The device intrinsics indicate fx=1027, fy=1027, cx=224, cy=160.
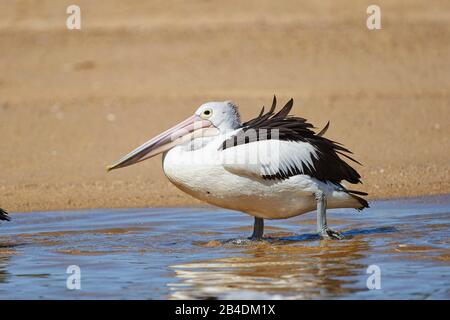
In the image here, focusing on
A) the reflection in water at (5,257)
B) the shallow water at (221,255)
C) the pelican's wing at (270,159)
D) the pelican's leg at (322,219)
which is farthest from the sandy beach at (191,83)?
the pelican's wing at (270,159)

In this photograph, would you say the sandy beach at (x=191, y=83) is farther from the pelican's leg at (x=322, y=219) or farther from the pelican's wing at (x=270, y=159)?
the pelican's wing at (x=270, y=159)

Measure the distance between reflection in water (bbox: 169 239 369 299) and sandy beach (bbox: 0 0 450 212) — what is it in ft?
8.94

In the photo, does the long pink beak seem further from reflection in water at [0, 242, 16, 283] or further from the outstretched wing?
reflection in water at [0, 242, 16, 283]

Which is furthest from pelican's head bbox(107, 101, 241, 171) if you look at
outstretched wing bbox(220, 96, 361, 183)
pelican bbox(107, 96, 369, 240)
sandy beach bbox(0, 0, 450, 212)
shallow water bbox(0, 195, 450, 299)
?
sandy beach bbox(0, 0, 450, 212)

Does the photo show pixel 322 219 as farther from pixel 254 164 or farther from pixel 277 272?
pixel 277 272

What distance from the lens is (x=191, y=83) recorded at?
15219 mm

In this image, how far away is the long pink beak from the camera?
735 centimetres

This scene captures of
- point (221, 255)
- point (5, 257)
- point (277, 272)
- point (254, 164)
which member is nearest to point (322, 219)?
point (254, 164)

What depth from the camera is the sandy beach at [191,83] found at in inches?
427

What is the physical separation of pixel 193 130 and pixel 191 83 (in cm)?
785

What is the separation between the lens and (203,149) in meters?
7.16

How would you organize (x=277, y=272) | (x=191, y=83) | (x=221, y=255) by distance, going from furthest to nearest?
(x=191, y=83)
(x=221, y=255)
(x=277, y=272)

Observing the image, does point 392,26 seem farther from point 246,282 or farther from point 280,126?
point 246,282

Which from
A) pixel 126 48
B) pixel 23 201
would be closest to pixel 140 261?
pixel 23 201
